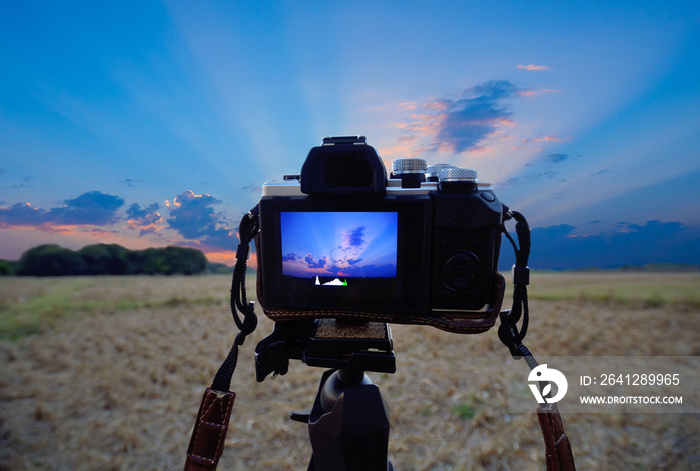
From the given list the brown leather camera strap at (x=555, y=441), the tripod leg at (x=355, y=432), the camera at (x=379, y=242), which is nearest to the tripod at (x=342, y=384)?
the tripod leg at (x=355, y=432)

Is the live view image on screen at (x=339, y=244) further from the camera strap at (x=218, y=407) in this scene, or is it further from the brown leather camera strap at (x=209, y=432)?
the brown leather camera strap at (x=209, y=432)

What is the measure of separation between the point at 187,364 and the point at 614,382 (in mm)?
3521

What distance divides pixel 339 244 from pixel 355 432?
71cm

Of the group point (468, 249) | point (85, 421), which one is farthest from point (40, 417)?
point (468, 249)

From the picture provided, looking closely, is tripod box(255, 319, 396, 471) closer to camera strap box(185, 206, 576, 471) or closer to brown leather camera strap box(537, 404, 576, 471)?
camera strap box(185, 206, 576, 471)

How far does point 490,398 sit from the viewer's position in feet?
8.98

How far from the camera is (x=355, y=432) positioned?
4.24ft

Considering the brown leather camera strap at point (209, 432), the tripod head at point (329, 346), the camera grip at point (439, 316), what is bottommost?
the brown leather camera strap at point (209, 432)

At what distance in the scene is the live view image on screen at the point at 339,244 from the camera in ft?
4.53

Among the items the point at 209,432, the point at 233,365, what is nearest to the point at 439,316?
the point at 233,365

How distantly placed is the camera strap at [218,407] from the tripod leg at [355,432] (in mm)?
489

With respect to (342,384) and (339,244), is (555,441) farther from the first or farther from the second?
(339,244)

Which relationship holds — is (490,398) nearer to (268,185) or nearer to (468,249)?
(468,249)

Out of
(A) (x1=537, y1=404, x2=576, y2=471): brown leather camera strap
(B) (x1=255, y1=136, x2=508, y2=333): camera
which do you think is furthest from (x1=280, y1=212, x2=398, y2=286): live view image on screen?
(A) (x1=537, y1=404, x2=576, y2=471): brown leather camera strap
